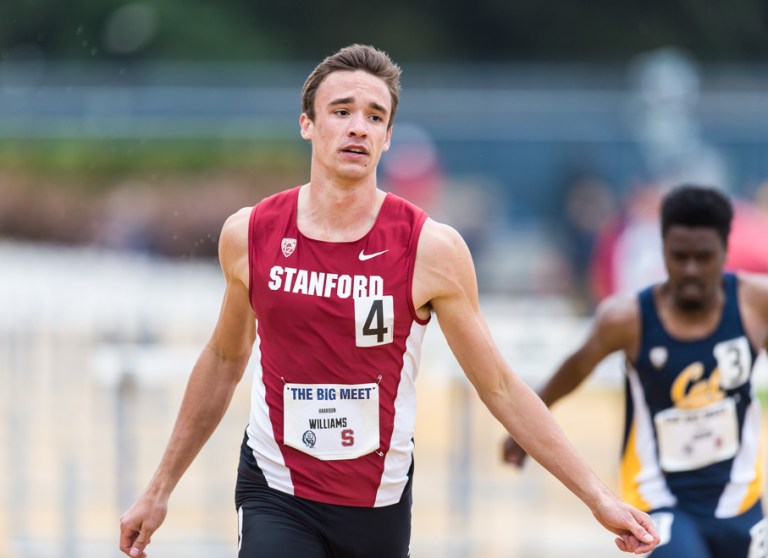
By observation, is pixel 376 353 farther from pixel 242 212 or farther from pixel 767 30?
pixel 767 30

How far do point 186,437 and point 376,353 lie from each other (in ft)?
2.48

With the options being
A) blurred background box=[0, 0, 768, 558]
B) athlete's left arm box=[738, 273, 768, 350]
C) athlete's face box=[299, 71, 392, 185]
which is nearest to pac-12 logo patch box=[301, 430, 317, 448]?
athlete's face box=[299, 71, 392, 185]

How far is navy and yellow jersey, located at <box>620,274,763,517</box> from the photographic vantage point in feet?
18.1

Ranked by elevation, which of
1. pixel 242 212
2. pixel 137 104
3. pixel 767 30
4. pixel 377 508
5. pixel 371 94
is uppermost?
pixel 767 30

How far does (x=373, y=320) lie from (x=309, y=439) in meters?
0.44

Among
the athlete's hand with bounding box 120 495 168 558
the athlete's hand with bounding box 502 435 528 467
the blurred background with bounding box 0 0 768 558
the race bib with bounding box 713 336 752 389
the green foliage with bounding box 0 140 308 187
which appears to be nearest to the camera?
the athlete's hand with bounding box 120 495 168 558

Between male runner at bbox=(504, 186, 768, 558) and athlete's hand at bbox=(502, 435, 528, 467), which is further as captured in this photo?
athlete's hand at bbox=(502, 435, 528, 467)

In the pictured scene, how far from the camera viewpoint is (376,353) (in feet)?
14.9

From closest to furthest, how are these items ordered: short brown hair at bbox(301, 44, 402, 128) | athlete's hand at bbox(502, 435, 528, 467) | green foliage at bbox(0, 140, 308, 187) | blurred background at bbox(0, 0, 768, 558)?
short brown hair at bbox(301, 44, 402, 128), athlete's hand at bbox(502, 435, 528, 467), blurred background at bbox(0, 0, 768, 558), green foliage at bbox(0, 140, 308, 187)

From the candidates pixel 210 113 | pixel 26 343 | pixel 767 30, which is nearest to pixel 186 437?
pixel 26 343

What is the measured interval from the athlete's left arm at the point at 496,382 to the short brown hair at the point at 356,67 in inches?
18.4

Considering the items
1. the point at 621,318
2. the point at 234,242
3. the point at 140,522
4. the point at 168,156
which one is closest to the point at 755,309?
the point at 621,318

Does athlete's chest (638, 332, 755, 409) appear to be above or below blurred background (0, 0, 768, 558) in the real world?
below

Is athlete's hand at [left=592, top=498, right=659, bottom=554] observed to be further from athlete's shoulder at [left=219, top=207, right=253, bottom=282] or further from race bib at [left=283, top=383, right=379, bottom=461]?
athlete's shoulder at [left=219, top=207, right=253, bottom=282]
